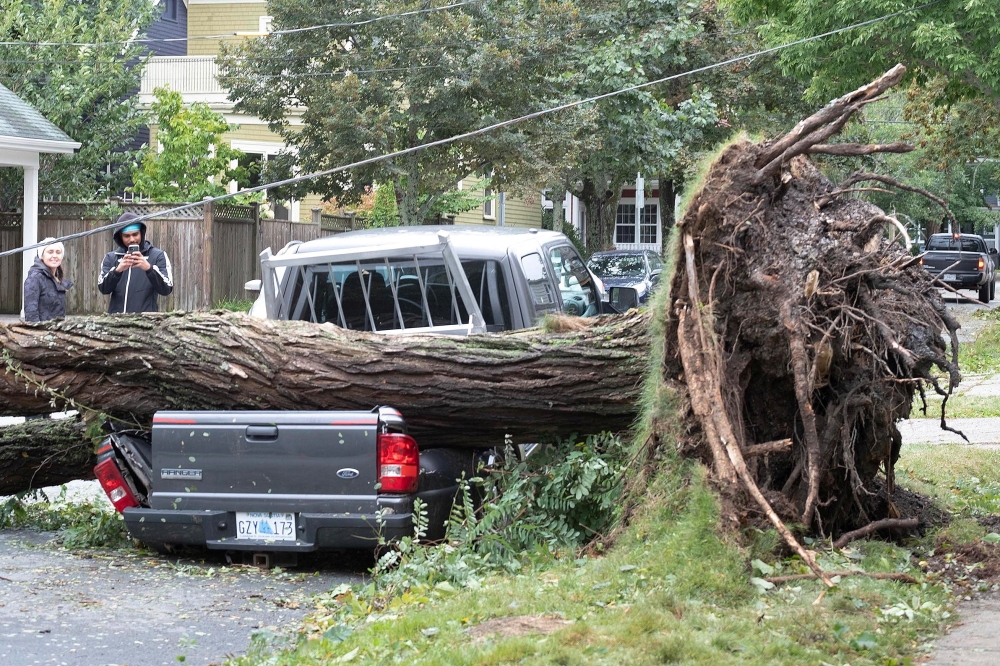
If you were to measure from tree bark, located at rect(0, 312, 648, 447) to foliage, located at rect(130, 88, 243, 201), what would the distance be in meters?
14.2

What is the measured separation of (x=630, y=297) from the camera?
9500mm

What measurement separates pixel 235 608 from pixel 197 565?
3.56 ft

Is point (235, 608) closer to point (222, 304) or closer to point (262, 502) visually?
point (262, 502)

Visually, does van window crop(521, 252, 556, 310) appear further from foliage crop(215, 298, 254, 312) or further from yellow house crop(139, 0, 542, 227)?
yellow house crop(139, 0, 542, 227)

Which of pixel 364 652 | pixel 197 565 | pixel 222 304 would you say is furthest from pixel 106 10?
pixel 364 652

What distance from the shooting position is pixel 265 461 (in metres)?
6.27

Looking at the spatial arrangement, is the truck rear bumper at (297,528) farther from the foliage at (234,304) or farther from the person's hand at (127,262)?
the foliage at (234,304)

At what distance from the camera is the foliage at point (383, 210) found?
83.9 ft

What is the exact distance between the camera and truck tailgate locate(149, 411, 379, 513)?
616 centimetres

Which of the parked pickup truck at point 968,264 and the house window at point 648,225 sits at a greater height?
the house window at point 648,225

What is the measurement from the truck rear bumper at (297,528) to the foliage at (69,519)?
2.46 feet

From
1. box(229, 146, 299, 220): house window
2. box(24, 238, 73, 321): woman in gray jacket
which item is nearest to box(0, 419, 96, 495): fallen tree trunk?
box(24, 238, 73, 321): woman in gray jacket

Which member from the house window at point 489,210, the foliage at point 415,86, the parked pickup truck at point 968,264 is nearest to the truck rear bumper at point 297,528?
the foliage at point 415,86

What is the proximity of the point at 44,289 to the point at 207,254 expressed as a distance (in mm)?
9892
